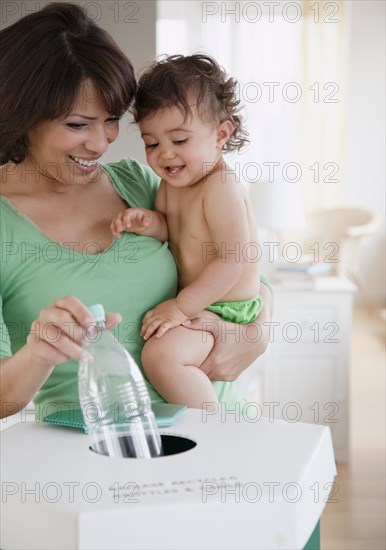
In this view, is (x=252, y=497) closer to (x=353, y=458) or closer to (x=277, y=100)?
(x=353, y=458)

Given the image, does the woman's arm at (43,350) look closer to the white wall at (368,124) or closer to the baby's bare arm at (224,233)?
the baby's bare arm at (224,233)

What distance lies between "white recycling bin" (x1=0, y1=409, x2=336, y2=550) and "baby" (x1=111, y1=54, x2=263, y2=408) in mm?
503

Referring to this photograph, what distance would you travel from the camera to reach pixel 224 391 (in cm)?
154

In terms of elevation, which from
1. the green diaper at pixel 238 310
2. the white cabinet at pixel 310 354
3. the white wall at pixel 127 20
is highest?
the white wall at pixel 127 20

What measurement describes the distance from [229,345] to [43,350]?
0.55 metres

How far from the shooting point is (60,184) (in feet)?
4.86

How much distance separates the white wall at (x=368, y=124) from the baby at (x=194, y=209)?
18.9ft

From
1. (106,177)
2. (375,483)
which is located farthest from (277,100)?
(106,177)

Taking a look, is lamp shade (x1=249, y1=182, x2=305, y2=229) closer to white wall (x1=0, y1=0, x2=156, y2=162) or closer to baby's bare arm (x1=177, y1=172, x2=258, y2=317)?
white wall (x1=0, y1=0, x2=156, y2=162)

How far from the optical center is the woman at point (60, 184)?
1.35 meters

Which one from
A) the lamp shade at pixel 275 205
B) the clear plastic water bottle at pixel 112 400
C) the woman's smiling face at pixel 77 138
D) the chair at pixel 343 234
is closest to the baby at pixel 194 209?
the woman's smiling face at pixel 77 138

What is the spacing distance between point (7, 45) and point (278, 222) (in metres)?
2.94

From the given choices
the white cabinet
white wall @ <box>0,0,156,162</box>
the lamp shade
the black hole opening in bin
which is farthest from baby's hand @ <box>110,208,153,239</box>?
the lamp shade

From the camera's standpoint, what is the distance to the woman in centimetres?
135
